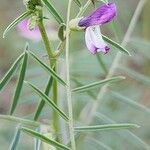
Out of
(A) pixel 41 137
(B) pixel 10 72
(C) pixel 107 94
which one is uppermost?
(C) pixel 107 94

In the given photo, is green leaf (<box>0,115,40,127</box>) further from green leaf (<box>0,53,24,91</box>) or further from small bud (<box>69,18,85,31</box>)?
small bud (<box>69,18,85,31</box>)

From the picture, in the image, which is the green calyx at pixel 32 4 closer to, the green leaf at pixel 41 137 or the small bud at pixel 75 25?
the small bud at pixel 75 25

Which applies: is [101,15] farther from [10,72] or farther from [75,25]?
[10,72]

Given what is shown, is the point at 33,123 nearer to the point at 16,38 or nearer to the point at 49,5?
the point at 49,5

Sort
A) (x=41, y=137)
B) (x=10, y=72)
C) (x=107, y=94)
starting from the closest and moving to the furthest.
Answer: (x=41, y=137) → (x=10, y=72) → (x=107, y=94)

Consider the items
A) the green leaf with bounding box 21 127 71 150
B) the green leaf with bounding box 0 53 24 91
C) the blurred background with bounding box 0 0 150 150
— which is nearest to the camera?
the green leaf with bounding box 21 127 71 150

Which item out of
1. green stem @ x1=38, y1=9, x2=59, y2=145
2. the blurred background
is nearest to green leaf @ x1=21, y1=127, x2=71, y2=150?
green stem @ x1=38, y1=9, x2=59, y2=145

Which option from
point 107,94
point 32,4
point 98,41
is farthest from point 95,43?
point 107,94

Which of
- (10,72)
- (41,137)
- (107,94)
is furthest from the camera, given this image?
(107,94)

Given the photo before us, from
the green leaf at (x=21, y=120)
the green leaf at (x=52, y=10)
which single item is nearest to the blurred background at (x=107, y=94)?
the green leaf at (x=21, y=120)
